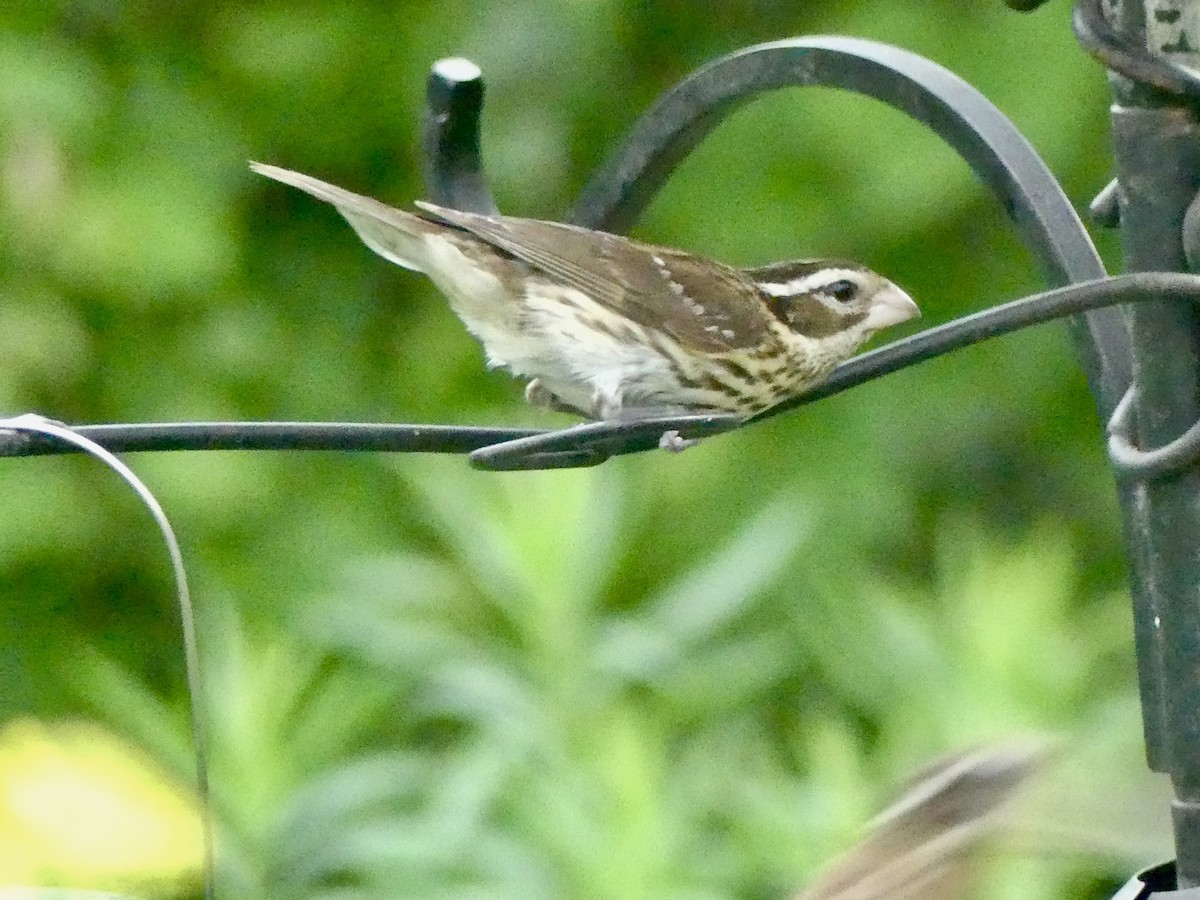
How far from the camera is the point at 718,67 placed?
1.49 metres

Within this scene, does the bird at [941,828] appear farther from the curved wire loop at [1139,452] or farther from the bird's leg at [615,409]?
the bird's leg at [615,409]

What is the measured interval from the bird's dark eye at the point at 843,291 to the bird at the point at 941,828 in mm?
537

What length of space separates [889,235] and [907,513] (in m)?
0.41

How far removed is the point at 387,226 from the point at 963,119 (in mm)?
684

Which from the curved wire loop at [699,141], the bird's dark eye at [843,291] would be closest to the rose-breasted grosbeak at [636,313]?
the bird's dark eye at [843,291]

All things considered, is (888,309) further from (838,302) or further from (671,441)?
(671,441)

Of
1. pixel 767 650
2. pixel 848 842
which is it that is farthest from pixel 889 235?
pixel 848 842

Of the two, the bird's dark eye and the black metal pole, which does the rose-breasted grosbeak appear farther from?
the black metal pole

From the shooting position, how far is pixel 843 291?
6.30 feet

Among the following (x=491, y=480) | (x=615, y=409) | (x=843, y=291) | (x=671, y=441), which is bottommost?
(x=671, y=441)

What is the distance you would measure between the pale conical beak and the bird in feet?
1.67

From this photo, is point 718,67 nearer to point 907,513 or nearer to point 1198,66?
point 1198,66

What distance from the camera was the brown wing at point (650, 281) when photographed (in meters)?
1.86

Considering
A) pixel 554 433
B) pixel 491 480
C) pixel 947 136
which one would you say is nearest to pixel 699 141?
pixel 947 136
